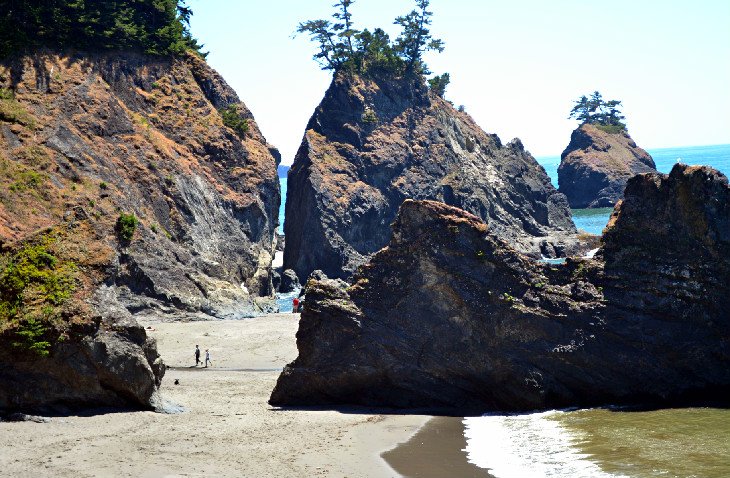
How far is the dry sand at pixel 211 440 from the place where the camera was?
22.0 metres

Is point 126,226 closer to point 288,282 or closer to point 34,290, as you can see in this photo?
point 34,290

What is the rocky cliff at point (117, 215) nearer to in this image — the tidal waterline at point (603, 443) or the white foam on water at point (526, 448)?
the white foam on water at point (526, 448)

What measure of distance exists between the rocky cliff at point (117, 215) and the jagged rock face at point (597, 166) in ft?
265

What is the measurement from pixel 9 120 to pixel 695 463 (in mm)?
41915

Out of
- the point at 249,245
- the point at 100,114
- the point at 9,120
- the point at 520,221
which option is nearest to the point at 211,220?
the point at 249,245

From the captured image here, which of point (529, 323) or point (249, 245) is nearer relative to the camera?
point (529, 323)

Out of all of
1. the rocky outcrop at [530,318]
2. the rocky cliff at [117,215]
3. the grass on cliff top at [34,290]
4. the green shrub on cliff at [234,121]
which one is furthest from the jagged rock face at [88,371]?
the green shrub on cliff at [234,121]

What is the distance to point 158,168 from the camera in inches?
2422

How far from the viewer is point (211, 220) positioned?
211ft

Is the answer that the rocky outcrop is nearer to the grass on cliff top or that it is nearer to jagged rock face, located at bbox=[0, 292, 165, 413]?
jagged rock face, located at bbox=[0, 292, 165, 413]

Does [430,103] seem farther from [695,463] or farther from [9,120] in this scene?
[695,463]

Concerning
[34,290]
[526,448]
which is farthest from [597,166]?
[34,290]

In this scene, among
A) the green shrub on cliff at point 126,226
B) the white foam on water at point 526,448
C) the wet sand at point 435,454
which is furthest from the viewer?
the green shrub on cliff at point 126,226

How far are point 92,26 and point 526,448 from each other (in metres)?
51.2
